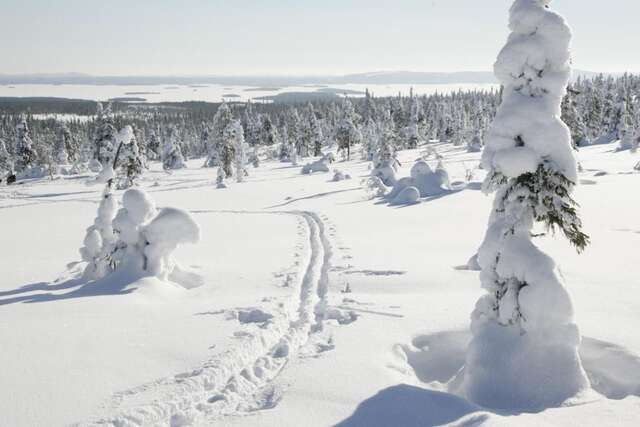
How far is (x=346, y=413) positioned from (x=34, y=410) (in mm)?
4040

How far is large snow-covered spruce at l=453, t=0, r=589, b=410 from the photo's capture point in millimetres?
7191

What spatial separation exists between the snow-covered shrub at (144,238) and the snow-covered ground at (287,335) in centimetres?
82

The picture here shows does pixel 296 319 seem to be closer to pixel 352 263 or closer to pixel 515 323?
pixel 515 323

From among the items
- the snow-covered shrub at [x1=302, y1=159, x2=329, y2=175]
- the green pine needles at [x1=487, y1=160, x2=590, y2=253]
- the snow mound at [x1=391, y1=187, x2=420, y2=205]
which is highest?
the green pine needles at [x1=487, y1=160, x2=590, y2=253]

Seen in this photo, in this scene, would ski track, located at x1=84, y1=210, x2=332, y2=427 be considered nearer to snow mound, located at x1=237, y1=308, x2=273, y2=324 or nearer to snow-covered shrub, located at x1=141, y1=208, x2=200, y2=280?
snow mound, located at x1=237, y1=308, x2=273, y2=324

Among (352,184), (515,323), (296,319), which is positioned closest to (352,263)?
(296,319)

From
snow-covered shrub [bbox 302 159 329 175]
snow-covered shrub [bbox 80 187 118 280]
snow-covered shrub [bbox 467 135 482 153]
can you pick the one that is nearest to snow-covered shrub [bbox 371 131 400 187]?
snow-covered shrub [bbox 302 159 329 175]

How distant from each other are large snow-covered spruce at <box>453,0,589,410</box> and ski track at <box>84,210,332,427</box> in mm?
3155

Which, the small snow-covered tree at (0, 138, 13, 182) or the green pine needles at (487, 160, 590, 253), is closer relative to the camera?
the green pine needles at (487, 160, 590, 253)

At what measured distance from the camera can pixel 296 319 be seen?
34.1 ft

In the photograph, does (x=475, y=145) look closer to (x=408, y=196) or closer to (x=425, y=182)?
(x=425, y=182)

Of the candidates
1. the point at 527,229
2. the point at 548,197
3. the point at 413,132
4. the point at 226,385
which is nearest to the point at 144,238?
the point at 226,385

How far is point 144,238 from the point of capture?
42.4ft

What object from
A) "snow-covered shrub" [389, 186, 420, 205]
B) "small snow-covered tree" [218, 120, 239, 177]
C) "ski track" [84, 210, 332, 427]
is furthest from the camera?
"small snow-covered tree" [218, 120, 239, 177]
